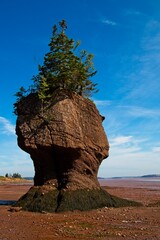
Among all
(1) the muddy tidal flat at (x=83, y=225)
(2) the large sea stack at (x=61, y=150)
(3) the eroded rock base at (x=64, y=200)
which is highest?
(2) the large sea stack at (x=61, y=150)

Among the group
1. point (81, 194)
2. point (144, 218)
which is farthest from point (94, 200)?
point (144, 218)

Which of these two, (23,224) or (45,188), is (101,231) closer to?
(23,224)

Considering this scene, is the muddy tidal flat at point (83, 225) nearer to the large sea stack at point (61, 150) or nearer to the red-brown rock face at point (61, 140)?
the large sea stack at point (61, 150)

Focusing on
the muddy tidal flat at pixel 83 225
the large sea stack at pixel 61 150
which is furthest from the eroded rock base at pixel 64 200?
the muddy tidal flat at pixel 83 225

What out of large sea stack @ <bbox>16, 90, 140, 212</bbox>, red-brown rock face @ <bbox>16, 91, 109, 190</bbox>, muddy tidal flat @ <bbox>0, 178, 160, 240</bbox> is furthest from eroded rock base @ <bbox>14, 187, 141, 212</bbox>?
muddy tidal flat @ <bbox>0, 178, 160, 240</bbox>

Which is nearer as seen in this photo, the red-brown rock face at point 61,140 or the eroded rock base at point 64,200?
the eroded rock base at point 64,200

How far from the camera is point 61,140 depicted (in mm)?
21266

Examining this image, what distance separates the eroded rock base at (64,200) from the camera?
1997 centimetres

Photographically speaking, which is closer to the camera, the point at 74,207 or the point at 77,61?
the point at 74,207

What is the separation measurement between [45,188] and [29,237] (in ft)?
27.4

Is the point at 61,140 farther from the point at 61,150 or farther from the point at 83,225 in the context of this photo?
the point at 83,225

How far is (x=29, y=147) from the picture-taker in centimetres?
2139

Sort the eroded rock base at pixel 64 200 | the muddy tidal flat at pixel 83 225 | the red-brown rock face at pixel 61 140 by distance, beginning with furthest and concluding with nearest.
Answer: the red-brown rock face at pixel 61 140, the eroded rock base at pixel 64 200, the muddy tidal flat at pixel 83 225

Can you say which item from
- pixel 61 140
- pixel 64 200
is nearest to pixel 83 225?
pixel 64 200
